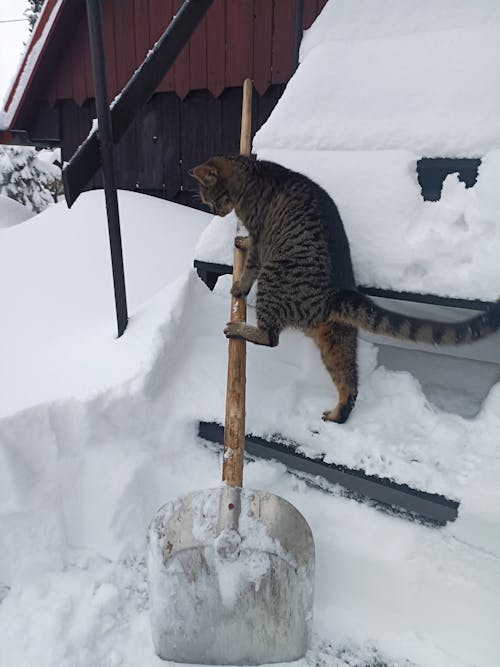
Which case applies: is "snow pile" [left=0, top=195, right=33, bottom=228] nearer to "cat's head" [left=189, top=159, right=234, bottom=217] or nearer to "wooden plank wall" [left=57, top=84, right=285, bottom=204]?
"wooden plank wall" [left=57, top=84, right=285, bottom=204]

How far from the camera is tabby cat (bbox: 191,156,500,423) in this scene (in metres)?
1.91

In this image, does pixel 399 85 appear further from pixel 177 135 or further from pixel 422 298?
pixel 177 135

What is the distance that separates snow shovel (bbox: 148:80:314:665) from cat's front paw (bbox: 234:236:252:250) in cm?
138

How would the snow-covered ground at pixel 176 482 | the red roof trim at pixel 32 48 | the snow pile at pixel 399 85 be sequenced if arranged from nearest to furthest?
the snow-covered ground at pixel 176 482, the snow pile at pixel 399 85, the red roof trim at pixel 32 48

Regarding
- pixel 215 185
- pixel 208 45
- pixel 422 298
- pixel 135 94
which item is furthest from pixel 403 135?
pixel 208 45

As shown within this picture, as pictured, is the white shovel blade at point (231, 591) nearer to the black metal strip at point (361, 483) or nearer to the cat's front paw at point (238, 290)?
the black metal strip at point (361, 483)

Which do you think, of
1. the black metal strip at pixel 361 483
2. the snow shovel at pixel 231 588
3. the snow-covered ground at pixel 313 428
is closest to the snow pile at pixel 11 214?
the snow-covered ground at pixel 313 428

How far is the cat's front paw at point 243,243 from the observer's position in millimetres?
2359

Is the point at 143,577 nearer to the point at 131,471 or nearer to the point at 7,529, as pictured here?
the point at 131,471

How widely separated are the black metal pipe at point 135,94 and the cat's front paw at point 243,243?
2.55 feet

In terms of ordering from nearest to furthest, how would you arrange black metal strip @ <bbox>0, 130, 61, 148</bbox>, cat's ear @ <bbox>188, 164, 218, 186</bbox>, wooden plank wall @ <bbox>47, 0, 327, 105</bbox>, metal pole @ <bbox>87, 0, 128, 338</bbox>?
metal pole @ <bbox>87, 0, 128, 338</bbox> < cat's ear @ <bbox>188, 164, 218, 186</bbox> < wooden plank wall @ <bbox>47, 0, 327, 105</bbox> < black metal strip @ <bbox>0, 130, 61, 148</bbox>

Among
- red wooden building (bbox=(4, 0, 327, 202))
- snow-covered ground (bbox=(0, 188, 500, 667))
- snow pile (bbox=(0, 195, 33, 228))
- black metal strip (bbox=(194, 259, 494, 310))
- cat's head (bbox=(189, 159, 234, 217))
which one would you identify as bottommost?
snow-covered ground (bbox=(0, 188, 500, 667))

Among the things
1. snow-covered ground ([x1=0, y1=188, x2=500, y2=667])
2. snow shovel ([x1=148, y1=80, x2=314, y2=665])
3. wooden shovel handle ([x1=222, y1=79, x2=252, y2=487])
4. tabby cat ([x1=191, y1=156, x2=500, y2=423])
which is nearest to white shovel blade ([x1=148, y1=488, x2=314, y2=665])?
snow shovel ([x1=148, y1=80, x2=314, y2=665])

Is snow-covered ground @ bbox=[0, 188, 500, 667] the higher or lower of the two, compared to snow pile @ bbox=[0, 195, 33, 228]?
lower
